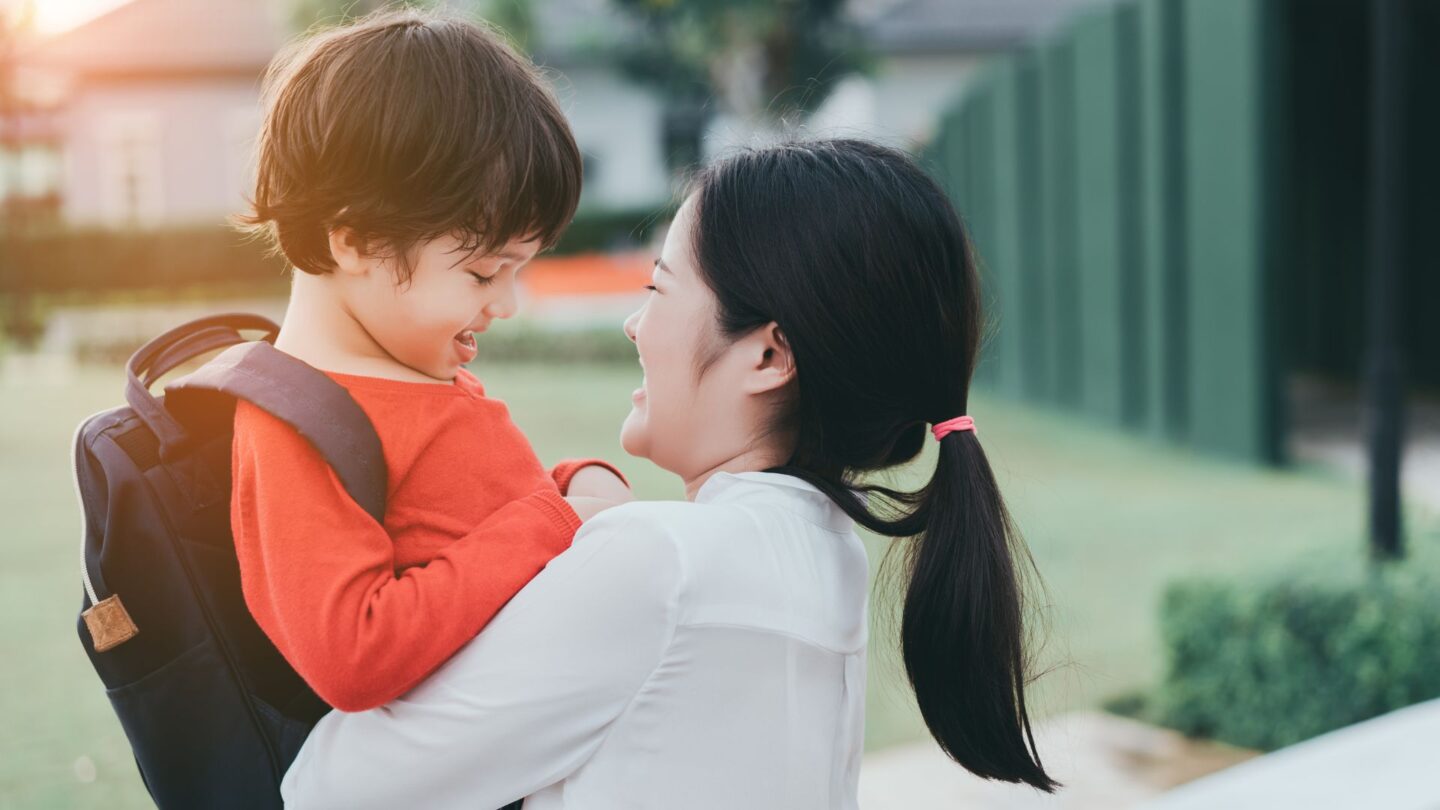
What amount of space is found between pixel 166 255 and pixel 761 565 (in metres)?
25.5

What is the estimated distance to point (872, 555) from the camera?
6289 millimetres

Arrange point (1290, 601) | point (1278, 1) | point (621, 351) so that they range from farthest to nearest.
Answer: point (621, 351) → point (1278, 1) → point (1290, 601)

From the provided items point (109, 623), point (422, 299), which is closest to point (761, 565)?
point (422, 299)

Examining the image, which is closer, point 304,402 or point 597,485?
point 304,402

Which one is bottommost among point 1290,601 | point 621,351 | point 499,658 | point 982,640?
point 621,351

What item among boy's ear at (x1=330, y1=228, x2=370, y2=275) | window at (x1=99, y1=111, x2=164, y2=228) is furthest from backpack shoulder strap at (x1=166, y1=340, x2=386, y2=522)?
window at (x1=99, y1=111, x2=164, y2=228)

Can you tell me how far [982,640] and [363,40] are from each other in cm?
85

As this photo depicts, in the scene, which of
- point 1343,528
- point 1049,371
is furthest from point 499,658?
point 1049,371

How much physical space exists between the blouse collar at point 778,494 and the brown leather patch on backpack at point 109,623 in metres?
0.53

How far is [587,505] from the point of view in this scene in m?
1.43

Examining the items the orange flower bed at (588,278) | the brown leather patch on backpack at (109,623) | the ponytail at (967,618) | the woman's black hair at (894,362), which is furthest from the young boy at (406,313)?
the orange flower bed at (588,278)

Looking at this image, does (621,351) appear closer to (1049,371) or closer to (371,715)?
(1049,371)

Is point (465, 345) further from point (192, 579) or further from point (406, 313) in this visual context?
point (192, 579)

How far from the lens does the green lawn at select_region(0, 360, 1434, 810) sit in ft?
14.1
